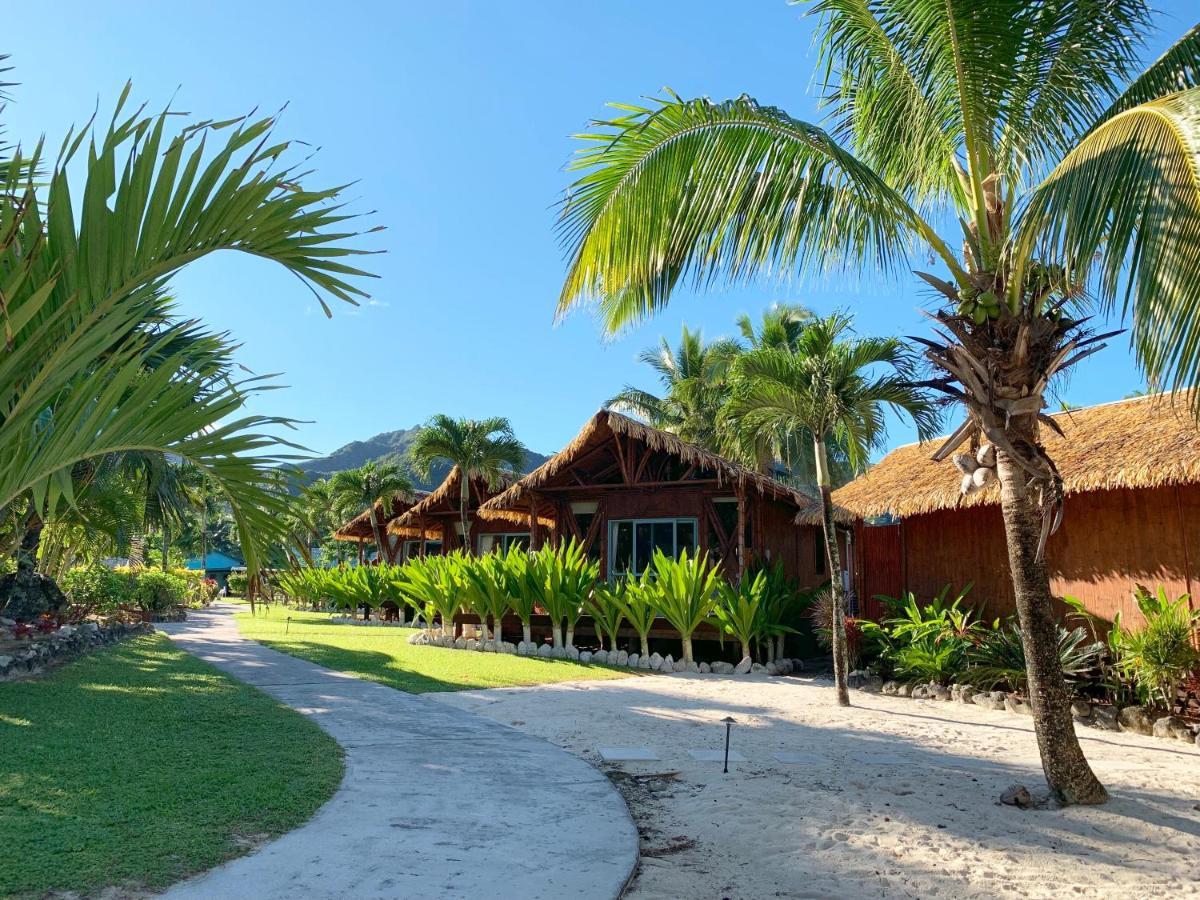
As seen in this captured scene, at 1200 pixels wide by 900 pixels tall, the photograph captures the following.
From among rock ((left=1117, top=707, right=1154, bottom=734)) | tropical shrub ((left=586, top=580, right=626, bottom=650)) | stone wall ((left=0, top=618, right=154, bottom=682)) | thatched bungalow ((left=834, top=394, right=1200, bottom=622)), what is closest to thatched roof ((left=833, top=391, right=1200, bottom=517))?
thatched bungalow ((left=834, top=394, right=1200, bottom=622))

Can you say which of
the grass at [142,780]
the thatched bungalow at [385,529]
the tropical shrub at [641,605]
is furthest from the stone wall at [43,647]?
the thatched bungalow at [385,529]

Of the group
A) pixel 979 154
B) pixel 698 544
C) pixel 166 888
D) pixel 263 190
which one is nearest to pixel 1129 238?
pixel 979 154

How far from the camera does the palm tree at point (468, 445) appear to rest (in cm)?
2269

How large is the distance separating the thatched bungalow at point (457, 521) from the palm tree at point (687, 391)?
8057 millimetres

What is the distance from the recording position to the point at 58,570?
1659 cm

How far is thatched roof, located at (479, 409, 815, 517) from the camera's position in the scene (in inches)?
527

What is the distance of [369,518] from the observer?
30.3 m

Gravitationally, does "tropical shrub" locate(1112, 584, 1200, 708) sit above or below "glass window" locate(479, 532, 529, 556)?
below

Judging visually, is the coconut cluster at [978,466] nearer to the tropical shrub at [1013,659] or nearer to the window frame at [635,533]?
the tropical shrub at [1013,659]

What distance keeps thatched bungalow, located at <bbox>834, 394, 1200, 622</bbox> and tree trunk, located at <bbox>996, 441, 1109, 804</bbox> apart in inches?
118

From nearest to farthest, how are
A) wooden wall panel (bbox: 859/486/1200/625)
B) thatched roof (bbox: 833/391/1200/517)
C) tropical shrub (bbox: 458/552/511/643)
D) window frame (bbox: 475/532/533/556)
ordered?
thatched roof (bbox: 833/391/1200/517) < wooden wall panel (bbox: 859/486/1200/625) < tropical shrub (bbox: 458/552/511/643) < window frame (bbox: 475/532/533/556)

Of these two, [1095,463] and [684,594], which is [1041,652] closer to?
[1095,463]

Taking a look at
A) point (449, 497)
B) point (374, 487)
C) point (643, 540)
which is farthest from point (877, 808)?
point (374, 487)

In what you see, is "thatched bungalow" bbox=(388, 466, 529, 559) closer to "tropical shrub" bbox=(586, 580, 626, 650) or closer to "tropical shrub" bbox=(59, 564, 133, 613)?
"tropical shrub" bbox=(59, 564, 133, 613)
